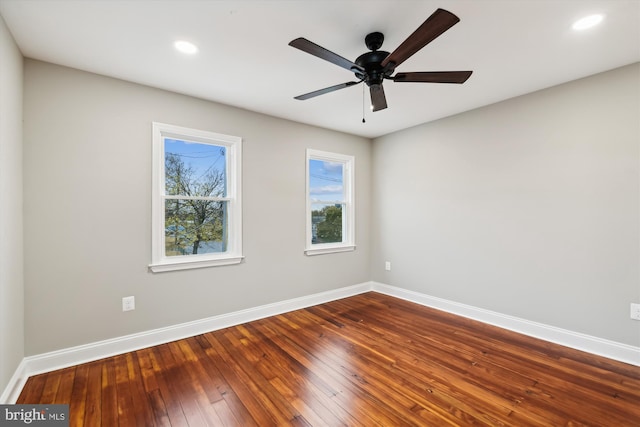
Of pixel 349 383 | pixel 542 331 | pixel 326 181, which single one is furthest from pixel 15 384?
pixel 542 331

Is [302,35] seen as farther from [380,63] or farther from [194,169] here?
[194,169]

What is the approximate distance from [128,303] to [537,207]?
4.21 m

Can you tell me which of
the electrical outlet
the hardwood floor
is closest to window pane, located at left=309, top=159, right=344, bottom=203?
the hardwood floor

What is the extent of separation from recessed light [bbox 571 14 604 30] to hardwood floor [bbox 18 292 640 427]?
2.57 metres

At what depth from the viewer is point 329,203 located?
4340 mm

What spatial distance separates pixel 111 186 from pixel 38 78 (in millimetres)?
985

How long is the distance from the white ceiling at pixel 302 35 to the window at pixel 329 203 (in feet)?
4.63

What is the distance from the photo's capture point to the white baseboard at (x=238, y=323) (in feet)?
7.44

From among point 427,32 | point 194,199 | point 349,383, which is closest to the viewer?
point 427,32

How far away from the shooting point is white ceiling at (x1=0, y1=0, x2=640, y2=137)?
68.7 inches

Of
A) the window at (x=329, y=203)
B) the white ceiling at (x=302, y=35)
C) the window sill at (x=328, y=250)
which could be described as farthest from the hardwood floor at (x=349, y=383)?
the white ceiling at (x=302, y=35)

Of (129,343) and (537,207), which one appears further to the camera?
(537,207)

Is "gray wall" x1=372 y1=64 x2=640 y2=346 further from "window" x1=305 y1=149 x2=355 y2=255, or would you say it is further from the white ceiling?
"window" x1=305 y1=149 x2=355 y2=255

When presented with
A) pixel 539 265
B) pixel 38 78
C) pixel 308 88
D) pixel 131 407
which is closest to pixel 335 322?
pixel 131 407
